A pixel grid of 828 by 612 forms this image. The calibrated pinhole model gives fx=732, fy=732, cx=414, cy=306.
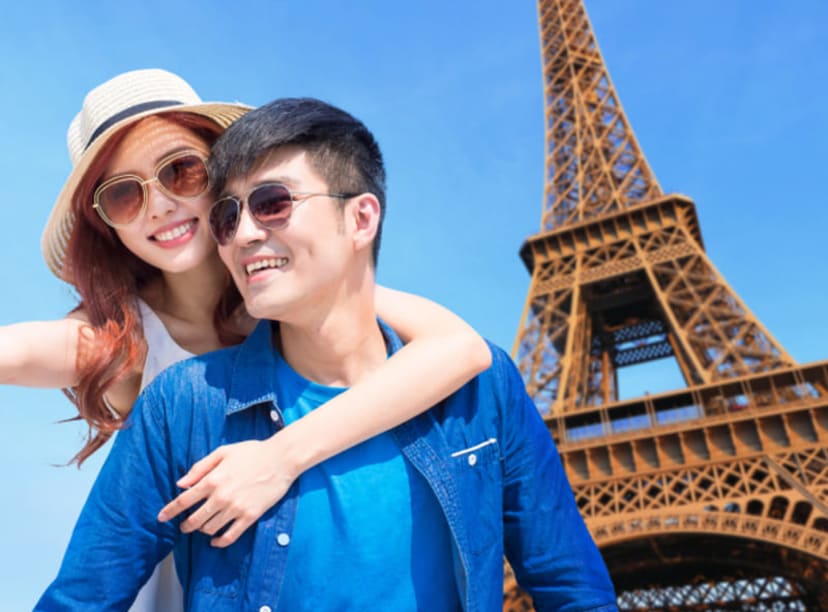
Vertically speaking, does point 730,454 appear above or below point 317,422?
above

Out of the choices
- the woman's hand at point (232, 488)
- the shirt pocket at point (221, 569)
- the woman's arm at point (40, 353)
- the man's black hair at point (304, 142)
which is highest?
the man's black hair at point (304, 142)

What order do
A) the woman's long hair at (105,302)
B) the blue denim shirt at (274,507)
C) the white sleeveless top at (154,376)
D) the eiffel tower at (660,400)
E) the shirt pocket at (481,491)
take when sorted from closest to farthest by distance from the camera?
1. the blue denim shirt at (274,507)
2. the shirt pocket at (481,491)
3. the white sleeveless top at (154,376)
4. the woman's long hair at (105,302)
5. the eiffel tower at (660,400)

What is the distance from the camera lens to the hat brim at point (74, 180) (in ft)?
5.88

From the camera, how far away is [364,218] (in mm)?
1604

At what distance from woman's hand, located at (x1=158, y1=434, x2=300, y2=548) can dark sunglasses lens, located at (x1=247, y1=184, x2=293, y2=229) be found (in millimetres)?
431

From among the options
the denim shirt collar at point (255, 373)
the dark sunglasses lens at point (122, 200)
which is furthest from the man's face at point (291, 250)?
the dark sunglasses lens at point (122, 200)

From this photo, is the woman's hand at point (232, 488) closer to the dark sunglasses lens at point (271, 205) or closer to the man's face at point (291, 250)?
the man's face at point (291, 250)

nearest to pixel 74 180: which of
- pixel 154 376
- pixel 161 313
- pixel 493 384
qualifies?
pixel 161 313

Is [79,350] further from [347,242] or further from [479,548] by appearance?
[479,548]

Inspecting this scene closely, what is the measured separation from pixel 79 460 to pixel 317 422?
0.87 metres

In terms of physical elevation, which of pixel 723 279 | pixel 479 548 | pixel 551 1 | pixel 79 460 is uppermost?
pixel 551 1

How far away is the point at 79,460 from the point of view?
1901mm

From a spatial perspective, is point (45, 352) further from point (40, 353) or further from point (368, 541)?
point (368, 541)

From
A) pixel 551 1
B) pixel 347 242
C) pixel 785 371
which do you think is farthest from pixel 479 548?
pixel 551 1
